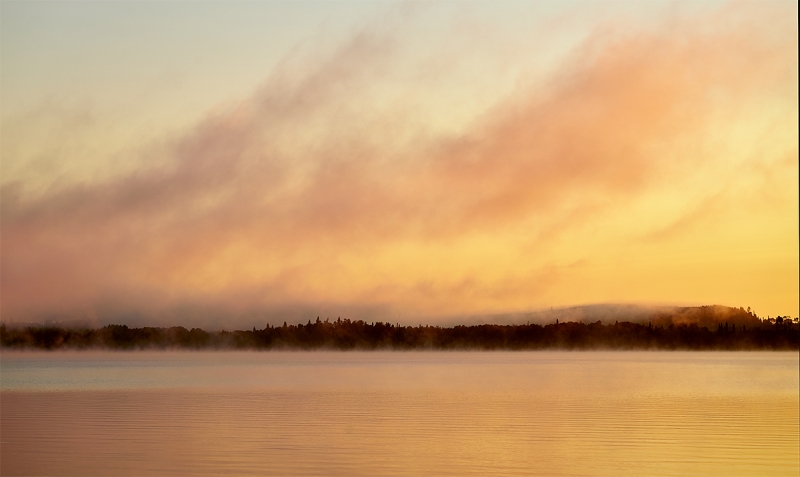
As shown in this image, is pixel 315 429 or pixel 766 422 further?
pixel 766 422

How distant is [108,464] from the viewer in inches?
879

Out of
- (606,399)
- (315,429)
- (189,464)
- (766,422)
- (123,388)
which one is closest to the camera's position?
(189,464)

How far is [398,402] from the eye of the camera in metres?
42.4

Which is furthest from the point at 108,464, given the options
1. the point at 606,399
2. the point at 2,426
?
the point at 606,399

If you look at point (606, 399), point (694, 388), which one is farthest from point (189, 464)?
point (694, 388)

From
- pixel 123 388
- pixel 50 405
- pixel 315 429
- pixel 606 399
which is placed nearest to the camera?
pixel 315 429

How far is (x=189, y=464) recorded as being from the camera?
→ 878 inches

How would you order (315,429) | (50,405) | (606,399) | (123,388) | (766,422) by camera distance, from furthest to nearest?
(123,388) → (606,399) → (50,405) → (766,422) → (315,429)

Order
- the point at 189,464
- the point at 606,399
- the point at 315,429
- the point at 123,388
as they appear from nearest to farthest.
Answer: the point at 189,464
the point at 315,429
the point at 606,399
the point at 123,388

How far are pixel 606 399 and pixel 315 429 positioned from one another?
1918 centimetres

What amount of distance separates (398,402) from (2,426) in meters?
17.4

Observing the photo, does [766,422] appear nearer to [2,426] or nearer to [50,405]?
[2,426]

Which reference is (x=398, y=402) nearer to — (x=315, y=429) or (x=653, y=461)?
(x=315, y=429)

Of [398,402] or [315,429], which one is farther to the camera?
[398,402]
